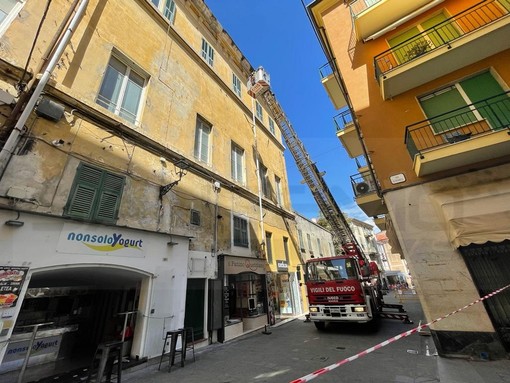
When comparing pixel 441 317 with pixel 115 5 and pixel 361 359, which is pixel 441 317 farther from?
pixel 115 5

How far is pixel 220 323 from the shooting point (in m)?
8.60

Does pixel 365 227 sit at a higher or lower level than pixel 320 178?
higher

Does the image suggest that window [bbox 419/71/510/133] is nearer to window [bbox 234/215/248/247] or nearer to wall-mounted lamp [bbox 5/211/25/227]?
window [bbox 234/215/248/247]

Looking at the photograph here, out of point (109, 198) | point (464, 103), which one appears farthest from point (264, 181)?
point (464, 103)

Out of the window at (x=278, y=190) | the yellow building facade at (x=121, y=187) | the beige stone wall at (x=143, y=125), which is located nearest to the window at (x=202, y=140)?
the yellow building facade at (x=121, y=187)

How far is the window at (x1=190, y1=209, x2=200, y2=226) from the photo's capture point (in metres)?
8.99

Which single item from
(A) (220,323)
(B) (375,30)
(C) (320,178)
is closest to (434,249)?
(A) (220,323)

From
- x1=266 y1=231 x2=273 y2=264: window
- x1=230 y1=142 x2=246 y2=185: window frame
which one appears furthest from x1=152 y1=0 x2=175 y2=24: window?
x1=266 y1=231 x2=273 y2=264: window

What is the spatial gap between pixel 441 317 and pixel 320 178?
10.5 meters

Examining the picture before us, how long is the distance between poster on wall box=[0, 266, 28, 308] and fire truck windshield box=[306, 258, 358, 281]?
9.44 meters

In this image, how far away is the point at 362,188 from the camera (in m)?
10.3

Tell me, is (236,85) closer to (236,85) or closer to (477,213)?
(236,85)

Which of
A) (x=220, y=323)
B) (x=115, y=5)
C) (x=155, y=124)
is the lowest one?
(x=220, y=323)

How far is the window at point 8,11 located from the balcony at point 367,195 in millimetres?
12596
